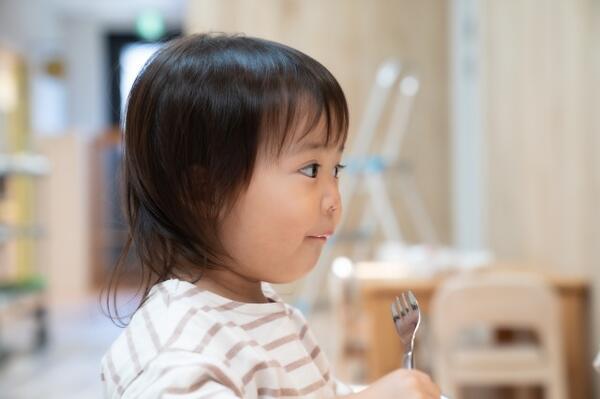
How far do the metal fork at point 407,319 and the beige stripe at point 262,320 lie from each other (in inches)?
5.3

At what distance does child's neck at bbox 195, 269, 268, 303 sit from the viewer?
90 centimetres

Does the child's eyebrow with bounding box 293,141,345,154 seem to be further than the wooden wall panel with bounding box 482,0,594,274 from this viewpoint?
No

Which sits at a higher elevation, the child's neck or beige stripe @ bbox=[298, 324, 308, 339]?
the child's neck

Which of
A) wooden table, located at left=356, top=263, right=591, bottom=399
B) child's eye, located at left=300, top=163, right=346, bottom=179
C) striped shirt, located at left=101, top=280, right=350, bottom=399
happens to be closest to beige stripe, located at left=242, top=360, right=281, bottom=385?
striped shirt, located at left=101, top=280, right=350, bottom=399

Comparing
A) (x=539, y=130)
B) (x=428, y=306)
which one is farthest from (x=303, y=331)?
(x=539, y=130)

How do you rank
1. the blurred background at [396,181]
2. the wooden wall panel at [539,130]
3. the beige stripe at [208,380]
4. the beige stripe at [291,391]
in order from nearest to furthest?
the beige stripe at [208,380], the beige stripe at [291,391], the blurred background at [396,181], the wooden wall panel at [539,130]

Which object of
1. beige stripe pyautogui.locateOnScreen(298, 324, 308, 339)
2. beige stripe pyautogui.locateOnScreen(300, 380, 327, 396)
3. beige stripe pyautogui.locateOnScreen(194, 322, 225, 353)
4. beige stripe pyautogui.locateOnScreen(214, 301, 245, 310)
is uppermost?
beige stripe pyautogui.locateOnScreen(214, 301, 245, 310)

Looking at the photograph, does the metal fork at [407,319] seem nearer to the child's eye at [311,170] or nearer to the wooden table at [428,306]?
the child's eye at [311,170]

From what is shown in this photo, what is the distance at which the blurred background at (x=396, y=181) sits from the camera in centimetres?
263

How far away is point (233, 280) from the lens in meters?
0.92

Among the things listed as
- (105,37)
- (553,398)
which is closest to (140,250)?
(553,398)

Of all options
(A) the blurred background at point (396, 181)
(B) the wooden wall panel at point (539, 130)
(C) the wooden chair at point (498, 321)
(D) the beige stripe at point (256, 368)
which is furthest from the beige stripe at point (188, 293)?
(B) the wooden wall panel at point (539, 130)

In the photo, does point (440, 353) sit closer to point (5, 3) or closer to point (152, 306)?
point (152, 306)

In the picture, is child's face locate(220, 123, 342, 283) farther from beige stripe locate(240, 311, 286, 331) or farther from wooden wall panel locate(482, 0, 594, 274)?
wooden wall panel locate(482, 0, 594, 274)
